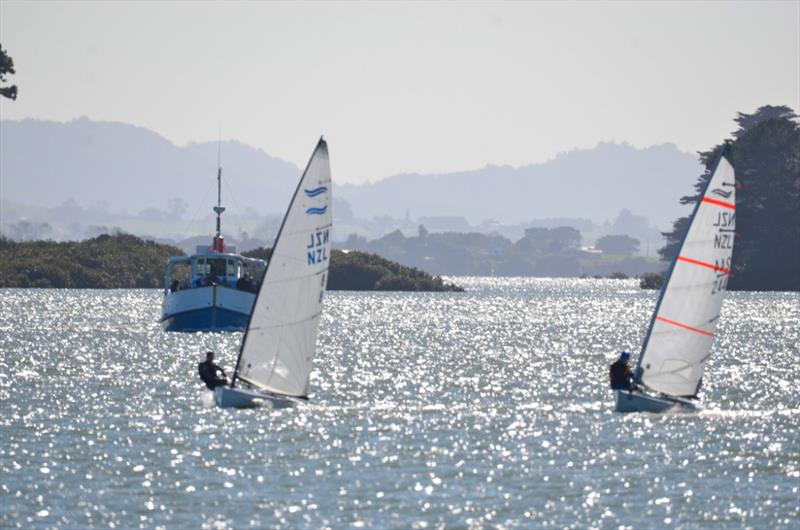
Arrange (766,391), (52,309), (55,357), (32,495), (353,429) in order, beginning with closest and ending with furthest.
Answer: (32,495) → (353,429) → (766,391) → (55,357) → (52,309)

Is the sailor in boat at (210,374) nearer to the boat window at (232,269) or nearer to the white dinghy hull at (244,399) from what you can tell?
the white dinghy hull at (244,399)

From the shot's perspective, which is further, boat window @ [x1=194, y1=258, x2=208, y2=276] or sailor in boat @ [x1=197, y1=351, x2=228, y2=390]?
boat window @ [x1=194, y1=258, x2=208, y2=276]

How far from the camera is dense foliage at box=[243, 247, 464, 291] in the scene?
6535 inches

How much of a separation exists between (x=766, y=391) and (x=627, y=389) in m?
9.22

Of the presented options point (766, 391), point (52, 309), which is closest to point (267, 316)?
point (766, 391)

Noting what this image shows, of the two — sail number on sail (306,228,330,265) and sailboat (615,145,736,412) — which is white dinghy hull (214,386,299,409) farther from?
sailboat (615,145,736,412)

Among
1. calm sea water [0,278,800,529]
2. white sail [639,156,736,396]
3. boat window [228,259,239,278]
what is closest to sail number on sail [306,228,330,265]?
calm sea water [0,278,800,529]

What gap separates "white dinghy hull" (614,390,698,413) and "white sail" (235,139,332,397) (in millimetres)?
8162

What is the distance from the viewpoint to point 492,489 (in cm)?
3312

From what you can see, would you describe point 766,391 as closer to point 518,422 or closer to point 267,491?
point 518,422

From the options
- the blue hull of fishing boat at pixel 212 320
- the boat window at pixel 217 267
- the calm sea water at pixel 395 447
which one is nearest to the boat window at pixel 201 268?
the boat window at pixel 217 267

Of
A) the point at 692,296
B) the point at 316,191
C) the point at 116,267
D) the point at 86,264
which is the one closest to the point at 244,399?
the point at 316,191

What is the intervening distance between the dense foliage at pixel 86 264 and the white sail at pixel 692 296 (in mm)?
109104

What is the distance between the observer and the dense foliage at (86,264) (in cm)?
14988
